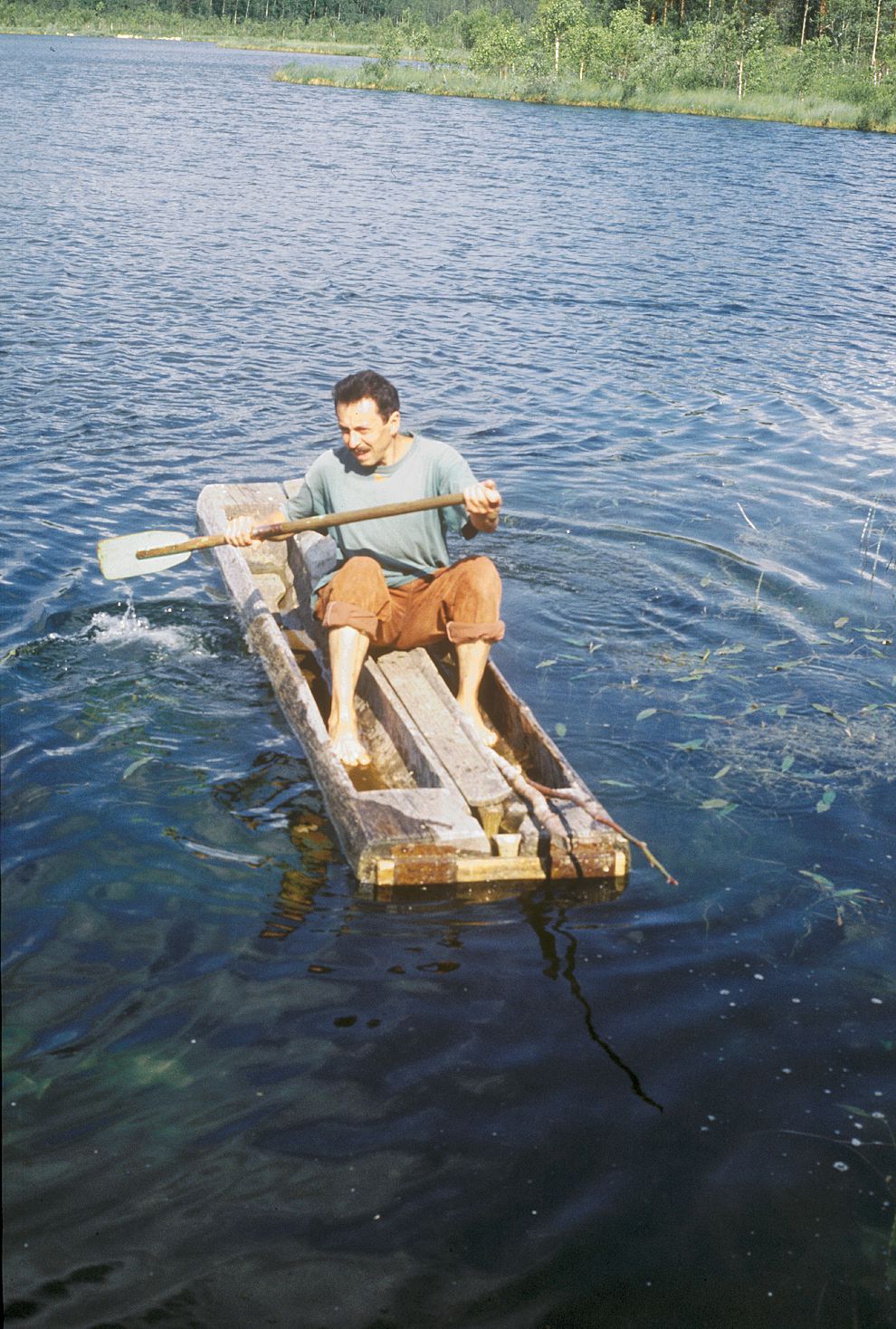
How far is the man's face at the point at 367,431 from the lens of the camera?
6.12 meters

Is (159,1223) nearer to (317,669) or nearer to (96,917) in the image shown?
(96,917)

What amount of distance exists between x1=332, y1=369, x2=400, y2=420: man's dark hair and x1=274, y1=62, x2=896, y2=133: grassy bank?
1752 inches

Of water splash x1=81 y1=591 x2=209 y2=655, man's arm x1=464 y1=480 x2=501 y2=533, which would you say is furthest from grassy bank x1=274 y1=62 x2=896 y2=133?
man's arm x1=464 y1=480 x2=501 y2=533

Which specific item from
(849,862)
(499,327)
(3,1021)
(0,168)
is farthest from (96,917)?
(0,168)

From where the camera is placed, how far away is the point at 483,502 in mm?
5883

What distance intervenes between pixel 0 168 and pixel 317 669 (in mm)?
20344

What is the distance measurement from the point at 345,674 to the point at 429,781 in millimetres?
778

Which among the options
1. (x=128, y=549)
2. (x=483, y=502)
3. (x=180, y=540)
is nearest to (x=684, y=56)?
(x=180, y=540)

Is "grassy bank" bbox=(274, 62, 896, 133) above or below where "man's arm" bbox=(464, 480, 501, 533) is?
above

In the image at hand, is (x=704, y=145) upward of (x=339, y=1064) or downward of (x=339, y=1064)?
upward

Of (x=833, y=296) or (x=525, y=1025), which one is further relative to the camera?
(x=833, y=296)

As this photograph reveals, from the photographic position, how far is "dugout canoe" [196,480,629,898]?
5.22 m

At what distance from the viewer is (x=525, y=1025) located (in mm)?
4688

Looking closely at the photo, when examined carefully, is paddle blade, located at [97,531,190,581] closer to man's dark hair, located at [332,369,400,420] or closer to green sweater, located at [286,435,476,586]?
green sweater, located at [286,435,476,586]
